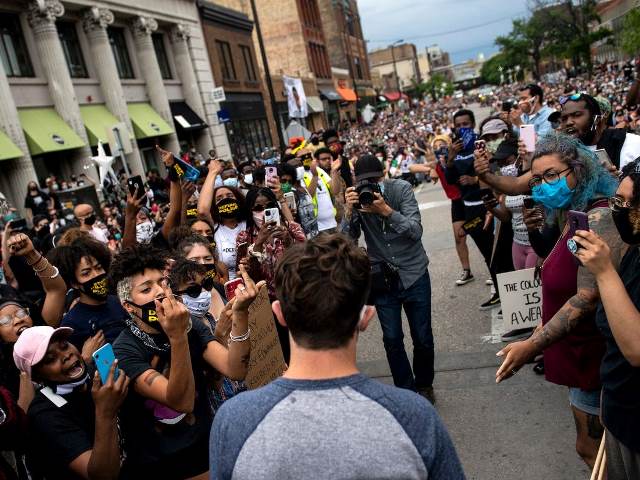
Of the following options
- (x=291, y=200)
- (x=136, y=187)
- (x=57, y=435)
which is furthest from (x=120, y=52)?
(x=57, y=435)

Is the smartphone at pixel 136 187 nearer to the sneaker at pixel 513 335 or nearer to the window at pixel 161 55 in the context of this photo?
the sneaker at pixel 513 335

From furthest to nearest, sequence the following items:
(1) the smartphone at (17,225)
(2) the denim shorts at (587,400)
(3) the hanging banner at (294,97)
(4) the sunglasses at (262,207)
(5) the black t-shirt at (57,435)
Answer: (3) the hanging banner at (294,97) → (1) the smartphone at (17,225) → (4) the sunglasses at (262,207) → (2) the denim shorts at (587,400) → (5) the black t-shirt at (57,435)

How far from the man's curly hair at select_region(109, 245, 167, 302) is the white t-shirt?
1.79 m

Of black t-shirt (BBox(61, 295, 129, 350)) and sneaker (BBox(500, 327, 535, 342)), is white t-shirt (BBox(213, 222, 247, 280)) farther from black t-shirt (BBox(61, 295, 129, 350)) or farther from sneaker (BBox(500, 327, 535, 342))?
sneaker (BBox(500, 327, 535, 342))

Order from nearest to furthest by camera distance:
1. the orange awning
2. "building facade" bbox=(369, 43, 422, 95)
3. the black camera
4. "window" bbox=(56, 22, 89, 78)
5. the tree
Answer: the black camera
"window" bbox=(56, 22, 89, 78)
the tree
the orange awning
"building facade" bbox=(369, 43, 422, 95)

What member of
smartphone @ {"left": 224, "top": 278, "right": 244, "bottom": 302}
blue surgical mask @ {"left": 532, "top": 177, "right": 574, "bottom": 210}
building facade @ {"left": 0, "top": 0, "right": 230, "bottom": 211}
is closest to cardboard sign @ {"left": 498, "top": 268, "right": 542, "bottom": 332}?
blue surgical mask @ {"left": 532, "top": 177, "right": 574, "bottom": 210}

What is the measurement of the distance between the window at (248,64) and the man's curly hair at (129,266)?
31384 millimetres

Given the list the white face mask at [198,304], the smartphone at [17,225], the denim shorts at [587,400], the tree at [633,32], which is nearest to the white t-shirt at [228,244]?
the white face mask at [198,304]

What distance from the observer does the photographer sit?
429cm

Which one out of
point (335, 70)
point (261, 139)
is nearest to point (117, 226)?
point (261, 139)

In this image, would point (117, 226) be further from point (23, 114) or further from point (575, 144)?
point (575, 144)

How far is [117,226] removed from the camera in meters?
11.2

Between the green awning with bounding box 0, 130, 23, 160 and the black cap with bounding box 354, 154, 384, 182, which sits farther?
the green awning with bounding box 0, 130, 23, 160

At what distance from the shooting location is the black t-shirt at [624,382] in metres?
2.06
